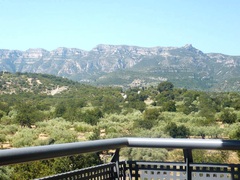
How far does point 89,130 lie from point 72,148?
88.0 ft

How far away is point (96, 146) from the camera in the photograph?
1.88 m

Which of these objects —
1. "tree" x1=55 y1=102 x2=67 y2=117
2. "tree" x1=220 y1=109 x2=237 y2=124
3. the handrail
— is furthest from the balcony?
"tree" x1=55 y1=102 x2=67 y2=117

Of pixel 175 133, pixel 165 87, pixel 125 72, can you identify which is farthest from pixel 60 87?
pixel 125 72

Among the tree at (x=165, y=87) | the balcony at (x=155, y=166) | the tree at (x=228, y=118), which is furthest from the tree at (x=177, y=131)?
the tree at (x=165, y=87)

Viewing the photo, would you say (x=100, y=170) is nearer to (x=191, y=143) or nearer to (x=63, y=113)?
(x=191, y=143)

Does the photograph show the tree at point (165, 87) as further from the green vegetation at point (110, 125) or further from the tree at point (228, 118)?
the tree at point (228, 118)

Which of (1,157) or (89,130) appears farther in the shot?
(89,130)

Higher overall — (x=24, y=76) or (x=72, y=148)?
(x=72, y=148)

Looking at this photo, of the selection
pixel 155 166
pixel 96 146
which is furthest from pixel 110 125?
pixel 96 146

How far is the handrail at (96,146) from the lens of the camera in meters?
1.45

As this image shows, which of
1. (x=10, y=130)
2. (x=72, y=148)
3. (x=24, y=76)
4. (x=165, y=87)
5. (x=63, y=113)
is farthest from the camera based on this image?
(x=24, y=76)

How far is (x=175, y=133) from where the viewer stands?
24.5 metres

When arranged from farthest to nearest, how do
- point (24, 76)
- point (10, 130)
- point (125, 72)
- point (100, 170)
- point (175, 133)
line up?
point (125, 72) < point (24, 76) < point (10, 130) < point (175, 133) < point (100, 170)

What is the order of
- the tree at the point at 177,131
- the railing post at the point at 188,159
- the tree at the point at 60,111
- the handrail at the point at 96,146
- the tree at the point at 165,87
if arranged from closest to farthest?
1. the handrail at the point at 96,146
2. the railing post at the point at 188,159
3. the tree at the point at 177,131
4. the tree at the point at 60,111
5. the tree at the point at 165,87
